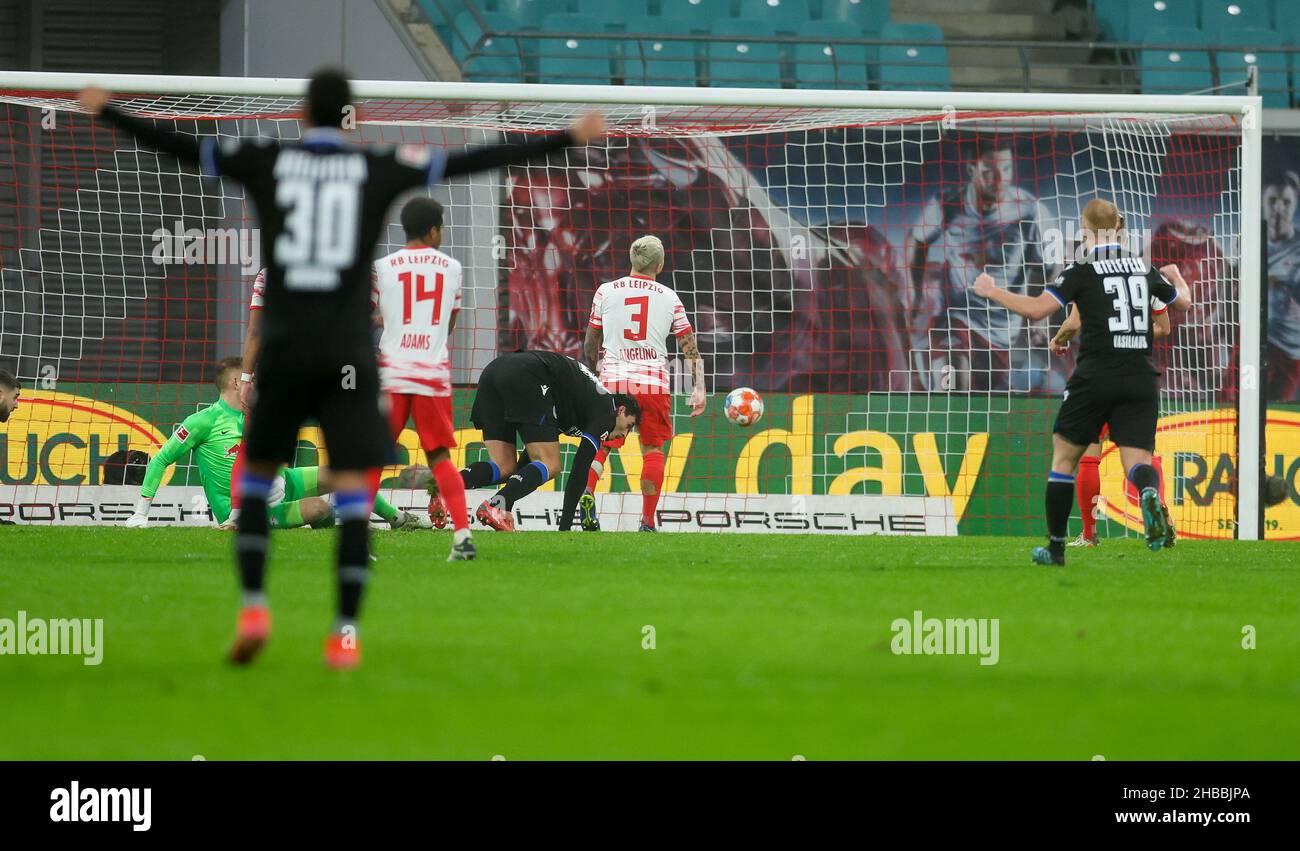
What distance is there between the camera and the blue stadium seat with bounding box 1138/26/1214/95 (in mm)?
17609

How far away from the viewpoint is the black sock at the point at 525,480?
410 inches

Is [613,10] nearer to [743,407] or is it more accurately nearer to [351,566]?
[743,407]

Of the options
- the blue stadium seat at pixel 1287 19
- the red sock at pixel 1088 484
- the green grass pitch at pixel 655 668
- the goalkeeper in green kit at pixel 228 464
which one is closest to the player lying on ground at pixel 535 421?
the goalkeeper in green kit at pixel 228 464

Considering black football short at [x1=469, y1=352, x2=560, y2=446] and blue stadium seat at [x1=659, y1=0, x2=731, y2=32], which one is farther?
blue stadium seat at [x1=659, y1=0, x2=731, y2=32]

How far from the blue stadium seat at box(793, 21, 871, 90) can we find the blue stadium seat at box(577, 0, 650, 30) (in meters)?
1.93

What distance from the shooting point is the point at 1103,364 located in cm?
846

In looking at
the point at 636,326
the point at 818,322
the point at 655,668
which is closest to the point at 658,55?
the point at 818,322

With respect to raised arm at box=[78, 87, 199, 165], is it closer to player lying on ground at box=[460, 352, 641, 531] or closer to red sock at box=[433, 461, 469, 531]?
red sock at box=[433, 461, 469, 531]

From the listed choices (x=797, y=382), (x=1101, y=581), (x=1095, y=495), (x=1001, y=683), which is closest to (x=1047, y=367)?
(x=797, y=382)

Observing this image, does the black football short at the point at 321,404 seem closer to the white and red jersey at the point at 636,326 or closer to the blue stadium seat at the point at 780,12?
the white and red jersey at the point at 636,326

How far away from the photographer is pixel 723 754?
10.8ft

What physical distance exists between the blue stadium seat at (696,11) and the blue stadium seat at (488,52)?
1.95 m

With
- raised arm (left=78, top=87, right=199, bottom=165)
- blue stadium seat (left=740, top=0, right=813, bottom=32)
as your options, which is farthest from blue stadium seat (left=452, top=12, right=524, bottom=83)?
raised arm (left=78, top=87, right=199, bottom=165)

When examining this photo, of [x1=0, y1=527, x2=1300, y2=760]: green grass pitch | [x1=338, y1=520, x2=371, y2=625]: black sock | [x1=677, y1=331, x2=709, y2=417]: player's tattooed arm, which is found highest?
[x1=677, y1=331, x2=709, y2=417]: player's tattooed arm
